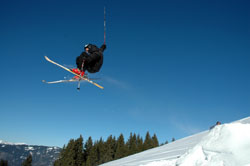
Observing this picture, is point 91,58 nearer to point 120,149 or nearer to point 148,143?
point 120,149

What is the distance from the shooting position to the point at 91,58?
313 inches

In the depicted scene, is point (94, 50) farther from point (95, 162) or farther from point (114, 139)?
point (114, 139)

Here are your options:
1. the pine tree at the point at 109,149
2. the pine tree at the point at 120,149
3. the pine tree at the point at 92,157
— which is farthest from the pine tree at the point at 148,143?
the pine tree at the point at 92,157

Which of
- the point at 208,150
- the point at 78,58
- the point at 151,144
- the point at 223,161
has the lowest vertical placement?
the point at 223,161

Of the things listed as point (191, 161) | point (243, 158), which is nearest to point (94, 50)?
point (191, 161)

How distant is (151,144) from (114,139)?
14.1 meters

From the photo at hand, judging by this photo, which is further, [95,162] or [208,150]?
[95,162]

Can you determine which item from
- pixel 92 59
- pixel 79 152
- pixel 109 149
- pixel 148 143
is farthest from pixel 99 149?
pixel 92 59

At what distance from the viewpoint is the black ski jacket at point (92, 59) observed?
7.99 meters

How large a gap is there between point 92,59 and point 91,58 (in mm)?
61

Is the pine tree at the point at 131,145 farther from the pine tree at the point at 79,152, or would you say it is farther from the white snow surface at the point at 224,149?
the white snow surface at the point at 224,149

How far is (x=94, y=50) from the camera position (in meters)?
8.00

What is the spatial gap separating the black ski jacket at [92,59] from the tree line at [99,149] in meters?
53.5

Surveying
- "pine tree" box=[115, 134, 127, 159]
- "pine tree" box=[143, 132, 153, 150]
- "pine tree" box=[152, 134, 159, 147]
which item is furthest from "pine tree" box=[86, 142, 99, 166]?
"pine tree" box=[152, 134, 159, 147]
